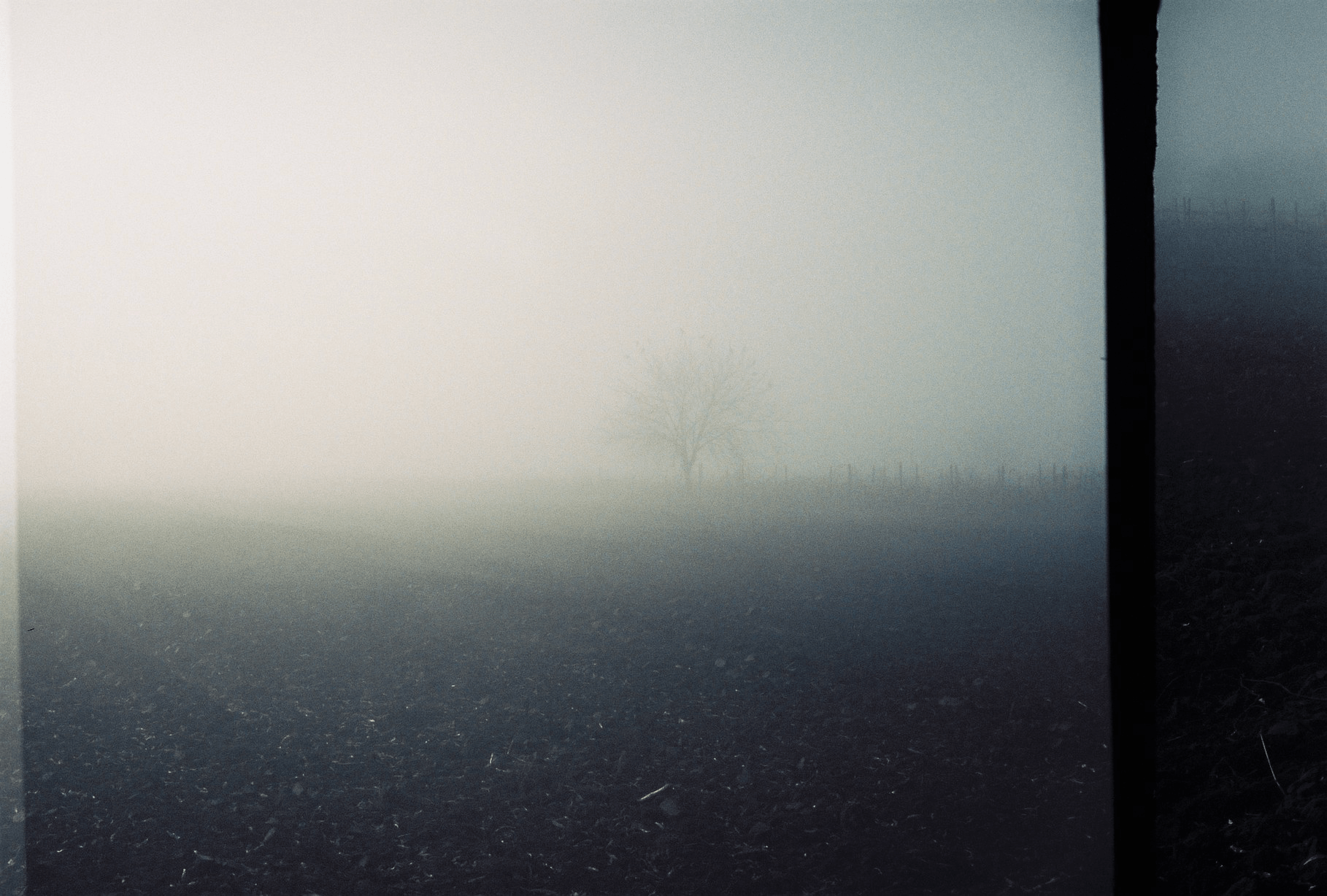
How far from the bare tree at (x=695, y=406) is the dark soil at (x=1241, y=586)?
0.90 m

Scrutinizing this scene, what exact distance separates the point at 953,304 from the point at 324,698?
5.18ft

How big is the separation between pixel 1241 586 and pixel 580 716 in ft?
4.64

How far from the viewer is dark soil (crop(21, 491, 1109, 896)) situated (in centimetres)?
145

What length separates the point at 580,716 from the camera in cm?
155

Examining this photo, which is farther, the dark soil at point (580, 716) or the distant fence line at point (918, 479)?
the distant fence line at point (918, 479)

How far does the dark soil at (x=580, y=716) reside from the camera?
145 centimetres

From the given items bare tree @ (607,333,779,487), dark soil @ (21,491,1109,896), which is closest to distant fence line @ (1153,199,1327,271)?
dark soil @ (21,491,1109,896)

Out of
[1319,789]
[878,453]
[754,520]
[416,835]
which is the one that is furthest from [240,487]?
[1319,789]

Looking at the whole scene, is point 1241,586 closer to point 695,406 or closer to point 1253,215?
point 1253,215

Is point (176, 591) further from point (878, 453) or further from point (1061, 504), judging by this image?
point (1061, 504)

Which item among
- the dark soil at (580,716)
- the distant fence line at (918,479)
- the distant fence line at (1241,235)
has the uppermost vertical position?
the distant fence line at (1241,235)

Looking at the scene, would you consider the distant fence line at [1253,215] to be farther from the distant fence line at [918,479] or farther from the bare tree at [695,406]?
the bare tree at [695,406]

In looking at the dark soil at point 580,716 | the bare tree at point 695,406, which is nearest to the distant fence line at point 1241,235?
the dark soil at point 580,716

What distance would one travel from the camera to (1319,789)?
144 centimetres
